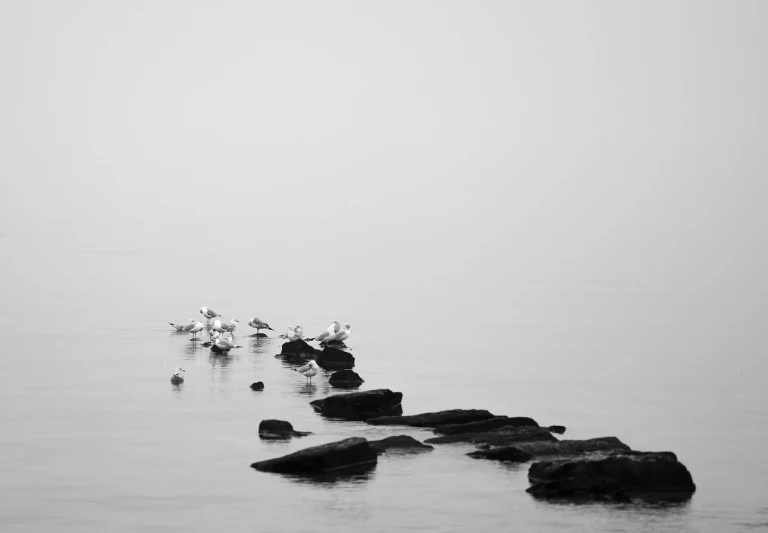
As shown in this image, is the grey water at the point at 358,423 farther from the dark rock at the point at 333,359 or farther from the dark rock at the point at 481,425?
the dark rock at the point at 333,359

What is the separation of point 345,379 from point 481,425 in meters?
10.4

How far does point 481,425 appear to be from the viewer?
32.9m

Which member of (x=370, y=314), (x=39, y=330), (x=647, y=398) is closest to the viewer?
(x=647, y=398)

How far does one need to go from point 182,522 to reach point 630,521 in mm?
9267

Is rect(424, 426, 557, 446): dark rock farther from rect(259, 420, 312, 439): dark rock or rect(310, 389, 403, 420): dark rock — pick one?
rect(310, 389, 403, 420): dark rock

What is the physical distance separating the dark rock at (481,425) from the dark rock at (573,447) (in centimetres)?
223

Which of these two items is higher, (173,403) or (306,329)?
(306,329)

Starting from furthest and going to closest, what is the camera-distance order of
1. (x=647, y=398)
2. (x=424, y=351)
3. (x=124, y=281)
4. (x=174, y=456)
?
1. (x=124, y=281)
2. (x=424, y=351)
3. (x=647, y=398)
4. (x=174, y=456)

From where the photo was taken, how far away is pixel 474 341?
2559 inches

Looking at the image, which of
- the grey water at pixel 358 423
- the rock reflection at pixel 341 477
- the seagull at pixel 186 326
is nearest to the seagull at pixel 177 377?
the grey water at pixel 358 423

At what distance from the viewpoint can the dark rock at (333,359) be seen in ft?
151

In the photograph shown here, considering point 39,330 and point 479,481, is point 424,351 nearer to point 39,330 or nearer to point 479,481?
point 39,330

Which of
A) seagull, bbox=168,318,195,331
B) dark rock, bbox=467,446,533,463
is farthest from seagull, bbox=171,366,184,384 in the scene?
dark rock, bbox=467,446,533,463

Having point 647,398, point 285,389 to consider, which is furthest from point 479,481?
point 647,398
